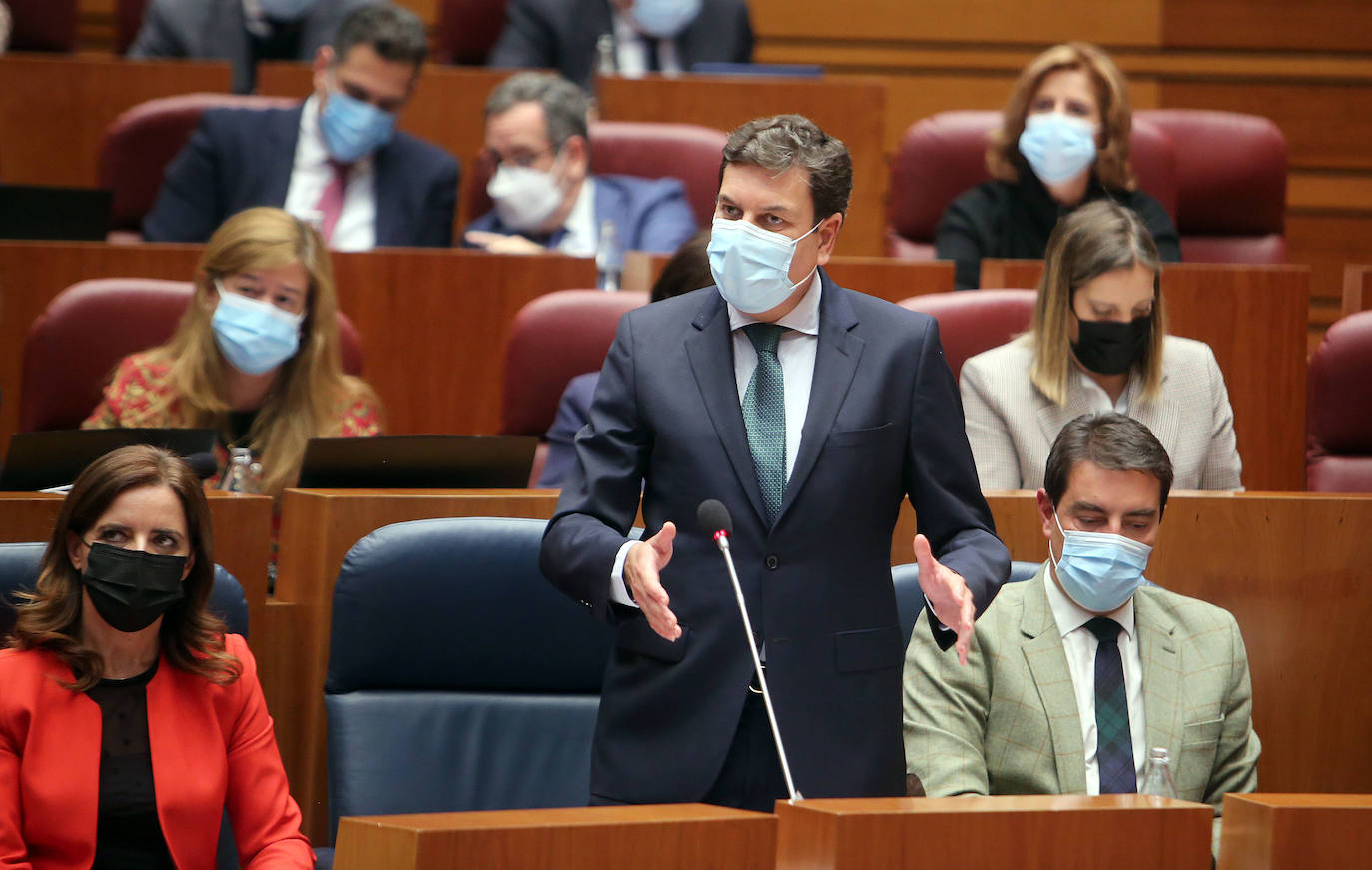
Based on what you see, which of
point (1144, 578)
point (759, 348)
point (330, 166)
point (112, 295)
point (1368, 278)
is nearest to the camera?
point (759, 348)

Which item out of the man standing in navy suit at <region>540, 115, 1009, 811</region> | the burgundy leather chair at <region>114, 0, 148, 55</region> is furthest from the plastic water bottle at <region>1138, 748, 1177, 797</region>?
the burgundy leather chair at <region>114, 0, 148, 55</region>

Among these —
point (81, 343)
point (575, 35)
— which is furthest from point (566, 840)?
point (575, 35)

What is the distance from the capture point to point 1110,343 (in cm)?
196

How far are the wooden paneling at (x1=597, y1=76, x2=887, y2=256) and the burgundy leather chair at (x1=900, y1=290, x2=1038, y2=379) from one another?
95cm

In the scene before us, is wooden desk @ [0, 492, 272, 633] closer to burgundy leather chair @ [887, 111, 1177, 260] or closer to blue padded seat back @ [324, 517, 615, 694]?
blue padded seat back @ [324, 517, 615, 694]

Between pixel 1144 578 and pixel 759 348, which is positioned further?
pixel 1144 578

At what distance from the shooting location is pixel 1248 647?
68.8 inches

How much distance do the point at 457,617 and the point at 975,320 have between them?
37.1 inches

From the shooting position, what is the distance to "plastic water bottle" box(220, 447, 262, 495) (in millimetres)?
1828

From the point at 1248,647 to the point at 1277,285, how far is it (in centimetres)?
77

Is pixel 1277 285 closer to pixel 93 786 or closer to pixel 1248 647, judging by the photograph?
pixel 1248 647

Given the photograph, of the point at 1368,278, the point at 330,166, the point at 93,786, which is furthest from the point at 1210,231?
the point at 93,786

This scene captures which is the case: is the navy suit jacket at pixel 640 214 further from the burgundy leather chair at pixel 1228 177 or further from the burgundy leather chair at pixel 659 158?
the burgundy leather chair at pixel 1228 177

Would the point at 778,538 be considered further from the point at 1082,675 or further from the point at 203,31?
the point at 203,31
